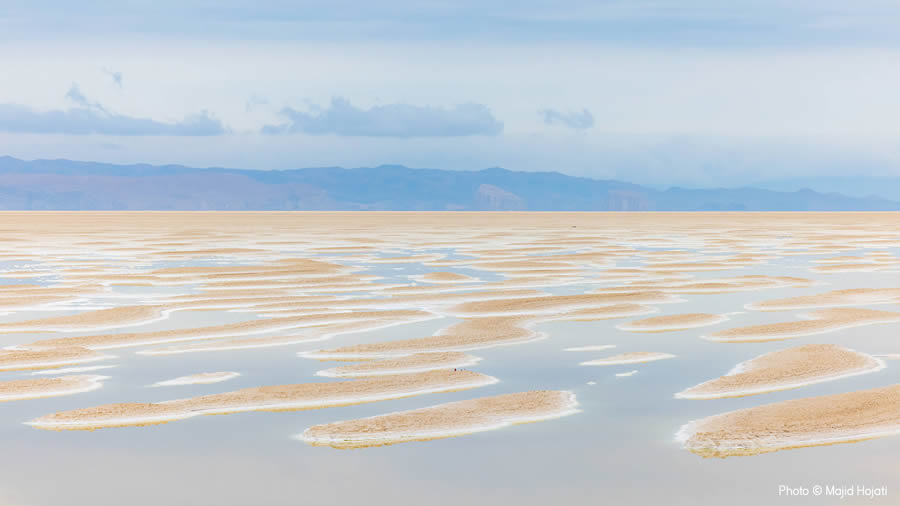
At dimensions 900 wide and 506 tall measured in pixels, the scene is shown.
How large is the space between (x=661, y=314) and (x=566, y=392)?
6.32 metres

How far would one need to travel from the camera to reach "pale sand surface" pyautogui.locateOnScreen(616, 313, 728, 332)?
1380cm

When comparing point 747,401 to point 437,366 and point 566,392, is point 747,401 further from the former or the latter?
point 437,366

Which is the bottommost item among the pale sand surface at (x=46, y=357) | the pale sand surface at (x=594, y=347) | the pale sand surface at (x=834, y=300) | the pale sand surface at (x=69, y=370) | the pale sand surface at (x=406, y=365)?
the pale sand surface at (x=69, y=370)

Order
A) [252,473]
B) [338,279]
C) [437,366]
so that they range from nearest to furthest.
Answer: [252,473] → [437,366] → [338,279]

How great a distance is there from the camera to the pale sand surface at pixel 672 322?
45.3 feet

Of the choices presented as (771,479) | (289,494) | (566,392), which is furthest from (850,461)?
(289,494)

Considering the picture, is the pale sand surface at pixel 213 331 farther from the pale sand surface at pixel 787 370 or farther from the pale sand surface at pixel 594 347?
the pale sand surface at pixel 787 370

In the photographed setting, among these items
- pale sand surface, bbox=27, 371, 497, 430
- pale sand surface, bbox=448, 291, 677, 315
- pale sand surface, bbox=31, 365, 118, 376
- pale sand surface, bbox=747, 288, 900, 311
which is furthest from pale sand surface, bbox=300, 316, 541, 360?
pale sand surface, bbox=747, 288, 900, 311

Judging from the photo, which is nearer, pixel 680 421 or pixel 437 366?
pixel 680 421

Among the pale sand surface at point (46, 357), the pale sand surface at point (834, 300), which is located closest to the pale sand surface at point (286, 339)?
the pale sand surface at point (46, 357)

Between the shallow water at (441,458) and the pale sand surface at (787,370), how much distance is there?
0.21 metres

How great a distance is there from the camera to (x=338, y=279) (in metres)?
21.6

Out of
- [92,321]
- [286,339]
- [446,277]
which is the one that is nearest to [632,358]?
[286,339]

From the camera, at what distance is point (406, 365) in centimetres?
1065
